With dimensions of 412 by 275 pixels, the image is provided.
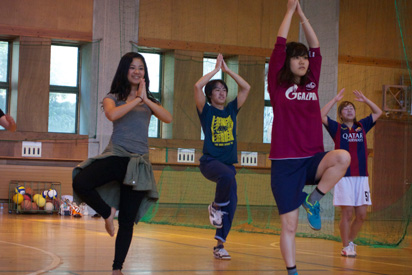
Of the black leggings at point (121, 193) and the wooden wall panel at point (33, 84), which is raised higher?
the wooden wall panel at point (33, 84)

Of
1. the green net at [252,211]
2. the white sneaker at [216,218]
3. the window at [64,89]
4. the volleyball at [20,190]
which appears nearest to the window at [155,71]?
the window at [64,89]

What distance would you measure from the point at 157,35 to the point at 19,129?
3.29 meters

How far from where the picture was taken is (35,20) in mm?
12336

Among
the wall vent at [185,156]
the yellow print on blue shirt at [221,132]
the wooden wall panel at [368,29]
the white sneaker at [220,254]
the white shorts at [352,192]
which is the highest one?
the wooden wall panel at [368,29]

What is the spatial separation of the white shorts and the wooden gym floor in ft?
1.61

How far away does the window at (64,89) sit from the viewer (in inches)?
503

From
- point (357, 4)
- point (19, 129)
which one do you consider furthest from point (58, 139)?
point (357, 4)

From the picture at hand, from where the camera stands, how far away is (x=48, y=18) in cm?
1242

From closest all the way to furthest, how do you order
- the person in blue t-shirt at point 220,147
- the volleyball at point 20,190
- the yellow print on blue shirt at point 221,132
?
1. the person in blue t-shirt at point 220,147
2. the yellow print on blue shirt at point 221,132
3. the volleyball at point 20,190

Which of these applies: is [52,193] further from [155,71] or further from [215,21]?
[215,21]

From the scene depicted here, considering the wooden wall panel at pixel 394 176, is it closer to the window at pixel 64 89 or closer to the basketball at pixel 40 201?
the basketball at pixel 40 201

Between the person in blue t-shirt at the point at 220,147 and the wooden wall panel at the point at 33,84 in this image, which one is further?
the wooden wall panel at the point at 33,84

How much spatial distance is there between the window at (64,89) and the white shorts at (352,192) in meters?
7.82

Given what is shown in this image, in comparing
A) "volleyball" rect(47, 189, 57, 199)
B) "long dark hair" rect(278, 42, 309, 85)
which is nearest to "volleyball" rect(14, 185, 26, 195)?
"volleyball" rect(47, 189, 57, 199)
